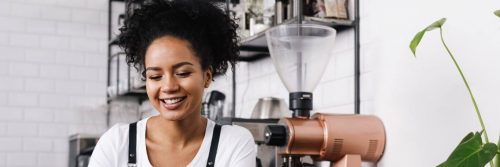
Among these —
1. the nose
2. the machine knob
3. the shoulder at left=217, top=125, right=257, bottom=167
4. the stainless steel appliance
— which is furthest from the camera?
the stainless steel appliance

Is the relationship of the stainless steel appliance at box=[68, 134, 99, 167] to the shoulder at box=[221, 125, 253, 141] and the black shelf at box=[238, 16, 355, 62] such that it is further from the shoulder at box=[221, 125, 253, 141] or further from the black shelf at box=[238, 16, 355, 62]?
the shoulder at box=[221, 125, 253, 141]

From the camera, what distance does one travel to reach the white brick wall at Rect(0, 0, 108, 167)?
4344mm

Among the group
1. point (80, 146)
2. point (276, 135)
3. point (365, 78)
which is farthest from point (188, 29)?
point (80, 146)

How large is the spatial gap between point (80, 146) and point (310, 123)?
2.36 metres

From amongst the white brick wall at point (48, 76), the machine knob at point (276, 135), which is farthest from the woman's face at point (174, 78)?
the white brick wall at point (48, 76)

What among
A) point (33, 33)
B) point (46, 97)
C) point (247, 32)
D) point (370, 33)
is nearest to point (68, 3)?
point (33, 33)

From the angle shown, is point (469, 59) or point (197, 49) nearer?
point (197, 49)

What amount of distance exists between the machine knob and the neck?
1.05 ft

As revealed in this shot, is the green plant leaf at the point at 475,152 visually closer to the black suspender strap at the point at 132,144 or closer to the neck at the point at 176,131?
the neck at the point at 176,131

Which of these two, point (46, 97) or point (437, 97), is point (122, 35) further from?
point (46, 97)

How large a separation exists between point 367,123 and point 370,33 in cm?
35

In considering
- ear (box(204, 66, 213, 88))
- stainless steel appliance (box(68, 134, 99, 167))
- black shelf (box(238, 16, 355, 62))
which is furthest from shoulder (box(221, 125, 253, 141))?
stainless steel appliance (box(68, 134, 99, 167))

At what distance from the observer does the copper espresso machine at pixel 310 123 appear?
79.9 inches

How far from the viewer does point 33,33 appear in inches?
173
